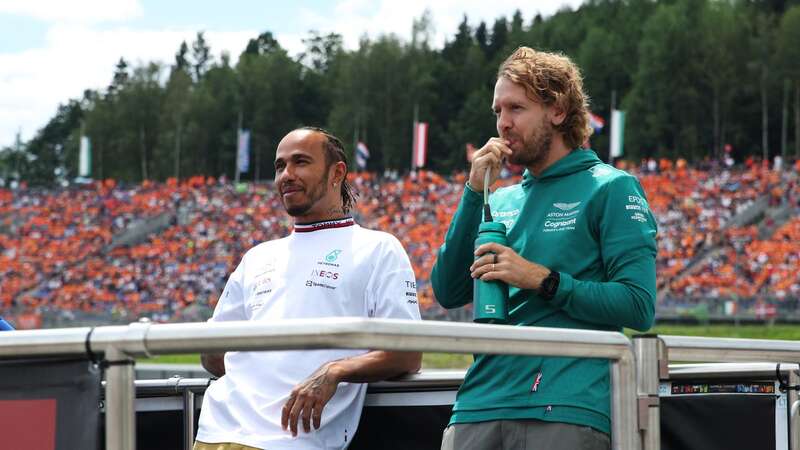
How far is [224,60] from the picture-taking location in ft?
335

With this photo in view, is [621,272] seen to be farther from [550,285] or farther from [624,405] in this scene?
[624,405]

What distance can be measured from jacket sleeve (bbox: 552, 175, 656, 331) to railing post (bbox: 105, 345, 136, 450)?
4.17ft

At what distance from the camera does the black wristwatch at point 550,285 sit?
302 cm

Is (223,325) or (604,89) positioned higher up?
(604,89)

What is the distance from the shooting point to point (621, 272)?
3.06 metres

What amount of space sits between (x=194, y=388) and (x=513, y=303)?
130 centimetres

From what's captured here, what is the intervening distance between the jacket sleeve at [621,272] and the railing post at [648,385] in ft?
1.56

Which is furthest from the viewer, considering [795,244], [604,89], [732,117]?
[604,89]

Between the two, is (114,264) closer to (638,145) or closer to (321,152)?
(638,145)

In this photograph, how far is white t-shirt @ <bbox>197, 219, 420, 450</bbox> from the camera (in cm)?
329

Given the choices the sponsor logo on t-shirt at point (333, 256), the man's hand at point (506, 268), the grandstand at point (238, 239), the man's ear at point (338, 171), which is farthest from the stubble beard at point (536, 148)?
the grandstand at point (238, 239)

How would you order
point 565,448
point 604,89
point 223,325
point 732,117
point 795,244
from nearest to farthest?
1. point 223,325
2. point 565,448
3. point 795,244
4. point 732,117
5. point 604,89

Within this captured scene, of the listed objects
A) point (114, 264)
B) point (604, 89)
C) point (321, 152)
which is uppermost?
point (604, 89)

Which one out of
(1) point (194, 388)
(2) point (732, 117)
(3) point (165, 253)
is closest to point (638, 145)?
(2) point (732, 117)
